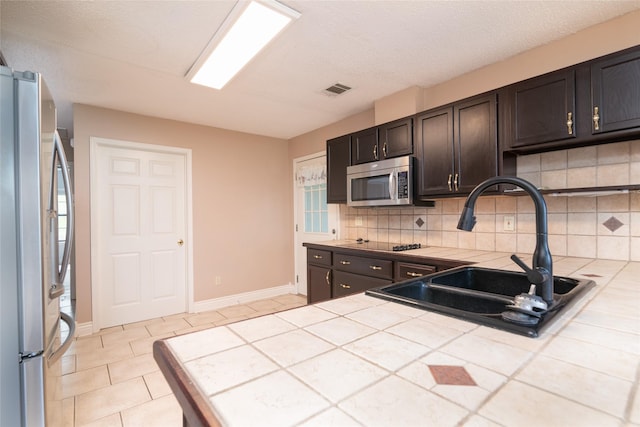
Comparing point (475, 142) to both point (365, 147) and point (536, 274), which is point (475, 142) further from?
point (536, 274)

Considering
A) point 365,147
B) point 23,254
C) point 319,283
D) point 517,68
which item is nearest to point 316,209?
point 319,283

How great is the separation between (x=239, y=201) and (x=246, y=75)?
6.67ft

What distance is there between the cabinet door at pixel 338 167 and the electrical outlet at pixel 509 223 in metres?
1.58

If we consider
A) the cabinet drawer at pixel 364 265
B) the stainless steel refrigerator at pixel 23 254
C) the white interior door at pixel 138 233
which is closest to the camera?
the stainless steel refrigerator at pixel 23 254

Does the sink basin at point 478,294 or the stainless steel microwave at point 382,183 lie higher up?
the stainless steel microwave at point 382,183

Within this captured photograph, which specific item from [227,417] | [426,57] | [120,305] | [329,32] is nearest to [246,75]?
[329,32]

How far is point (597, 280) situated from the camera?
4.56ft

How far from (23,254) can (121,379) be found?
162cm

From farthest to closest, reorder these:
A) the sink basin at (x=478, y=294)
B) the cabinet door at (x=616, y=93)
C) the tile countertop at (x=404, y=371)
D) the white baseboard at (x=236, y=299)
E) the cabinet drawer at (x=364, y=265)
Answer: the white baseboard at (x=236, y=299)
the cabinet drawer at (x=364, y=265)
the cabinet door at (x=616, y=93)
the sink basin at (x=478, y=294)
the tile countertop at (x=404, y=371)

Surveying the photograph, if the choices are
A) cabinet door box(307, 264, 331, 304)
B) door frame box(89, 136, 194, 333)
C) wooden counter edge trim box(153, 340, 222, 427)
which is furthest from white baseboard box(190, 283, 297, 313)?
wooden counter edge trim box(153, 340, 222, 427)

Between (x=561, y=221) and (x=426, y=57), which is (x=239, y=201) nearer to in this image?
(x=426, y=57)

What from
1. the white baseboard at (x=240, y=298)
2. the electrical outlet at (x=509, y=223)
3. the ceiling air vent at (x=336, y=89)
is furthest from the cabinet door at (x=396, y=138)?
the white baseboard at (x=240, y=298)

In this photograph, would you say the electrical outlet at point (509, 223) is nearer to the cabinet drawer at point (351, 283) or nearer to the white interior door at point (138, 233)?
the cabinet drawer at point (351, 283)

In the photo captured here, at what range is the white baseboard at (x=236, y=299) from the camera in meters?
3.84
